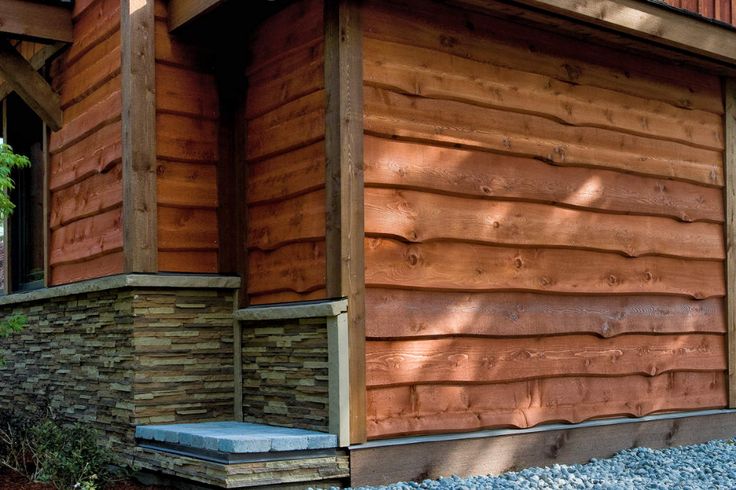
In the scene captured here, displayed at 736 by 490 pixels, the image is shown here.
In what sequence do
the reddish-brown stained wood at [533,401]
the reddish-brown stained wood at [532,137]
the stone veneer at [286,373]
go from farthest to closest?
the reddish-brown stained wood at [532,137] < the reddish-brown stained wood at [533,401] < the stone veneer at [286,373]

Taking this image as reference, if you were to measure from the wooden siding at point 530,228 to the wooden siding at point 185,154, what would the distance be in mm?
943

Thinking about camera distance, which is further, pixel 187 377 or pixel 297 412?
pixel 187 377

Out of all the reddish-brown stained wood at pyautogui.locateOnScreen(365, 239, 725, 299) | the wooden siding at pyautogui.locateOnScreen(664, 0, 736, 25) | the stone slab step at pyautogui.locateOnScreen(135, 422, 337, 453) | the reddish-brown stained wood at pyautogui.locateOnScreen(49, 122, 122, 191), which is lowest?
the stone slab step at pyautogui.locateOnScreen(135, 422, 337, 453)

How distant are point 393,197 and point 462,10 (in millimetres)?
1309

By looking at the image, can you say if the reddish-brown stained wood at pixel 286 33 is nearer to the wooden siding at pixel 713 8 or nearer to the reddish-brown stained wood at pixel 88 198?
the reddish-brown stained wood at pixel 88 198

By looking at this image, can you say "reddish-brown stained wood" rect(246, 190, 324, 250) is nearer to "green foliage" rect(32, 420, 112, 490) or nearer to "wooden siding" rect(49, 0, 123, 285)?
"wooden siding" rect(49, 0, 123, 285)

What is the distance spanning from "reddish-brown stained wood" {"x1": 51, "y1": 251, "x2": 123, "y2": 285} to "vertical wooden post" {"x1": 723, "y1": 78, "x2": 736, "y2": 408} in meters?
4.54

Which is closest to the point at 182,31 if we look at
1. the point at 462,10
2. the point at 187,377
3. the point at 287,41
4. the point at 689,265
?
the point at 287,41

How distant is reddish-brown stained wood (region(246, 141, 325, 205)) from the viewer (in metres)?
5.41

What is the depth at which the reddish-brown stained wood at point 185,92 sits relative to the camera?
6066 millimetres

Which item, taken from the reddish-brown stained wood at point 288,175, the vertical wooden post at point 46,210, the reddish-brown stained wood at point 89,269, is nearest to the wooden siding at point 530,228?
the reddish-brown stained wood at point 288,175

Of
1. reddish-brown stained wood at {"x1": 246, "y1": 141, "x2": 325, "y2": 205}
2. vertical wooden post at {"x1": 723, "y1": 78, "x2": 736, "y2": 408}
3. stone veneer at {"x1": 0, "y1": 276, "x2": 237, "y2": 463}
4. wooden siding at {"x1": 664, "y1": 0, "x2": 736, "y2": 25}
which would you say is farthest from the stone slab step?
wooden siding at {"x1": 664, "y1": 0, "x2": 736, "y2": 25}

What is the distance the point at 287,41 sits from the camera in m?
5.76

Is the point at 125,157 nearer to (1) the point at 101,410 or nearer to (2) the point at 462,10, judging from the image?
(1) the point at 101,410
